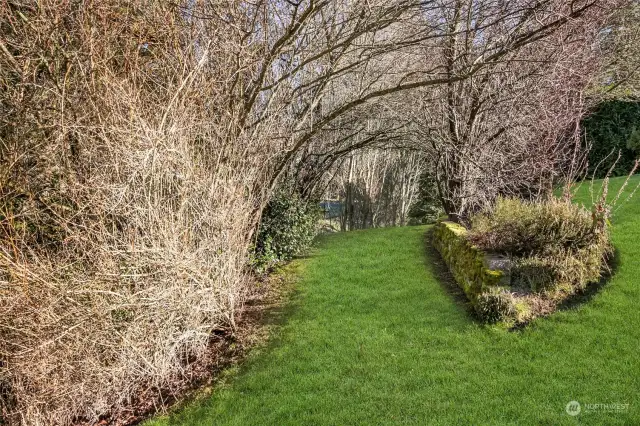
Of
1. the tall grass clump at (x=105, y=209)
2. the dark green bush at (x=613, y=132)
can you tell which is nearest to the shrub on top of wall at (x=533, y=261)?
the tall grass clump at (x=105, y=209)

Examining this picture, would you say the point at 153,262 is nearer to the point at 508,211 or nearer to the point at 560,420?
the point at 560,420

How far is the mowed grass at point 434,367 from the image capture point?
163 inches

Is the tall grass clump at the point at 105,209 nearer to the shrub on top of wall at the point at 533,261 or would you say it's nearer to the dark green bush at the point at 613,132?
the shrub on top of wall at the point at 533,261

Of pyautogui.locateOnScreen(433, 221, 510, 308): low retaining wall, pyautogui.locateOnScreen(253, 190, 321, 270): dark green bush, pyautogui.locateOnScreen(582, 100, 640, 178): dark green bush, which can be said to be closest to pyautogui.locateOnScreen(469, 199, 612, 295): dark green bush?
pyautogui.locateOnScreen(433, 221, 510, 308): low retaining wall

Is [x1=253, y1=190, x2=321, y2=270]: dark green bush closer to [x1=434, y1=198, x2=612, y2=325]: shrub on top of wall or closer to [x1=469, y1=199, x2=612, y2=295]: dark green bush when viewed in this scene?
[x1=434, y1=198, x2=612, y2=325]: shrub on top of wall

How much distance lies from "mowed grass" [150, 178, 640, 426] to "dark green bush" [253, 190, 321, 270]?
1625 millimetres

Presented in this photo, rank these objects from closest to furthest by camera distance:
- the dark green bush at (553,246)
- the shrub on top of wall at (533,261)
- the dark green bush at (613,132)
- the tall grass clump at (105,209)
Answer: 1. the tall grass clump at (105,209)
2. the shrub on top of wall at (533,261)
3. the dark green bush at (553,246)
4. the dark green bush at (613,132)

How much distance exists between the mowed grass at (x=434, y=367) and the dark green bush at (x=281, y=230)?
5.33ft

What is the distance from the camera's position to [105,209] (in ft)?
14.6

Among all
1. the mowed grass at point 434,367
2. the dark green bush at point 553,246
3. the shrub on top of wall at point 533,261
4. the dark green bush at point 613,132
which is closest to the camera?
the mowed grass at point 434,367

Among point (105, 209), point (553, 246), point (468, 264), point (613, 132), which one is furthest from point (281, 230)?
point (613, 132)

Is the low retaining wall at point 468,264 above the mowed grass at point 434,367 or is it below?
above

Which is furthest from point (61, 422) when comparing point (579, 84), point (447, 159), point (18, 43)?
point (579, 84)

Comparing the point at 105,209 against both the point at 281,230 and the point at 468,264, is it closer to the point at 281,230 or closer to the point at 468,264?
the point at 281,230
